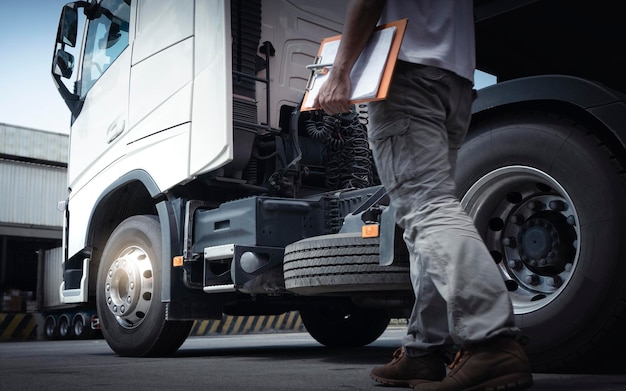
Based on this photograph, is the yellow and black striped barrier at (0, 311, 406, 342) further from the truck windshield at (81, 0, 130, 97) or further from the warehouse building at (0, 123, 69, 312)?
the truck windshield at (81, 0, 130, 97)

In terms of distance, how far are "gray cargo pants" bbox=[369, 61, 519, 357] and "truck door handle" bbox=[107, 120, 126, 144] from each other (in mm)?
3624

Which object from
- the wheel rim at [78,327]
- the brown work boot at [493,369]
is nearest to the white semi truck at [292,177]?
the brown work boot at [493,369]

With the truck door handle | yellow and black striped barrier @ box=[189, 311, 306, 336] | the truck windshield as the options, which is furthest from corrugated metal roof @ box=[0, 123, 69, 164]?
the truck door handle

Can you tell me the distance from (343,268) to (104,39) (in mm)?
3567

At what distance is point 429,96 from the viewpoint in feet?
7.50

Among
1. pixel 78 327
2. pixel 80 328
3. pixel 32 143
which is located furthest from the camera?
pixel 32 143

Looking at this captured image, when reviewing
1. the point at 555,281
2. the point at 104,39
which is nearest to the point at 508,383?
→ the point at 555,281

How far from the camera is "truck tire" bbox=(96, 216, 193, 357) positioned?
5.12 meters

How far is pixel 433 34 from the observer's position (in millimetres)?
2328

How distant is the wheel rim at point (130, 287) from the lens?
17.0 ft

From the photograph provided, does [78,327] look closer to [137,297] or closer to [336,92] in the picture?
[137,297]

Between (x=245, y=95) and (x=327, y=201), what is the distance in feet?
2.96

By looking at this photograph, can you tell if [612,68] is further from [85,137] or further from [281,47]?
[85,137]

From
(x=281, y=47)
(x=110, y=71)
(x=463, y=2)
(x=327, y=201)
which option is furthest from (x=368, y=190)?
(x=110, y=71)
